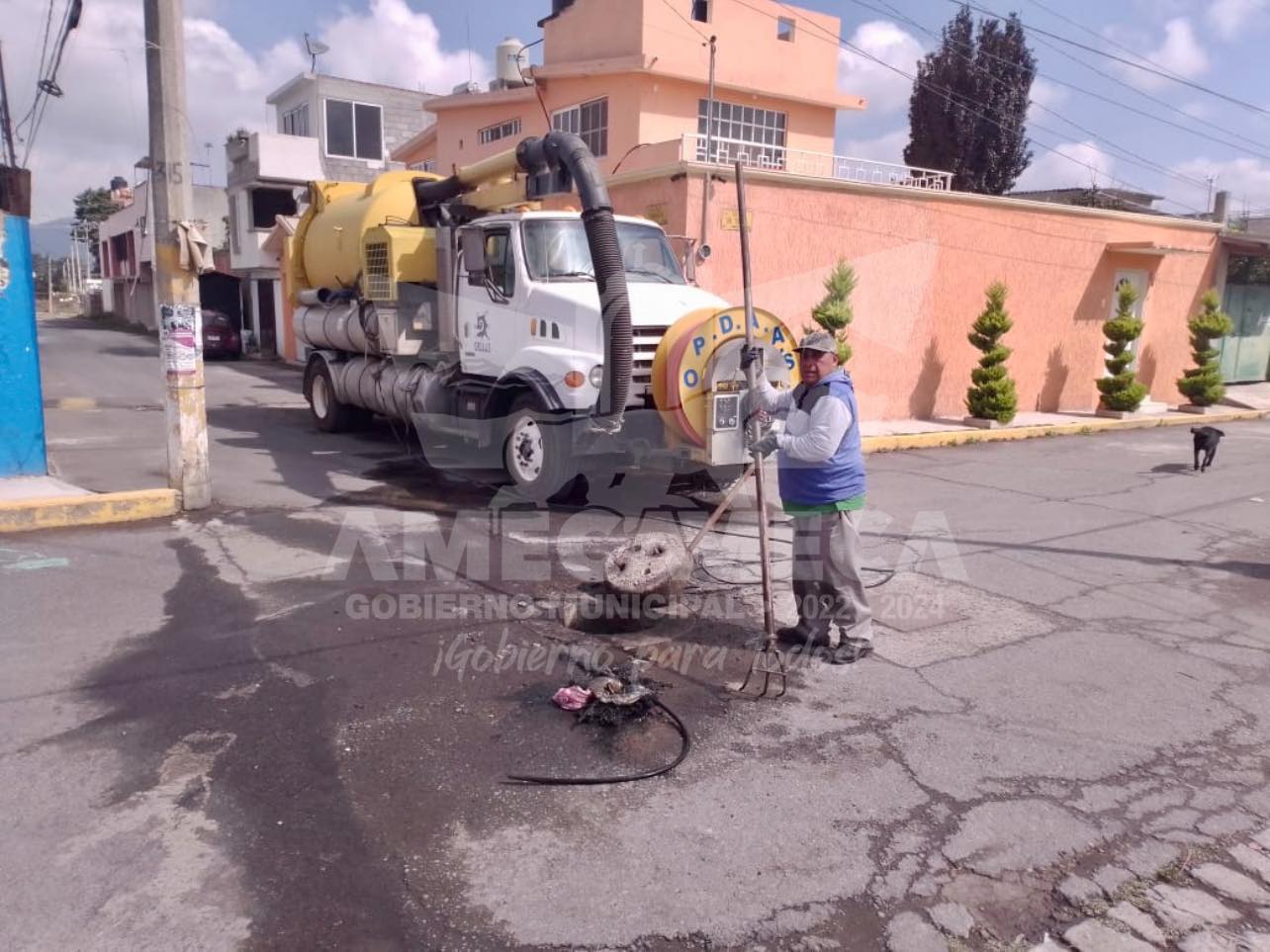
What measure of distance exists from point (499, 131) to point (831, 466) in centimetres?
2282

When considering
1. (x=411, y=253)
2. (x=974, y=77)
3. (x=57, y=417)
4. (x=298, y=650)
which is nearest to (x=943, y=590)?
(x=298, y=650)

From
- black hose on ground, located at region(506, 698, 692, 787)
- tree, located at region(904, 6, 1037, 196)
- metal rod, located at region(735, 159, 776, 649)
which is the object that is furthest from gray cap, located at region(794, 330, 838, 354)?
tree, located at region(904, 6, 1037, 196)

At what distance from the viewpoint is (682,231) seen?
1253 cm

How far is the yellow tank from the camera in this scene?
1116cm

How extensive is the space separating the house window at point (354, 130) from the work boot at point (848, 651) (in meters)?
31.0

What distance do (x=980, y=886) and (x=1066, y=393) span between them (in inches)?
645

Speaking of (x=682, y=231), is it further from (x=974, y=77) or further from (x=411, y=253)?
(x=974, y=77)

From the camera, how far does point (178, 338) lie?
778cm

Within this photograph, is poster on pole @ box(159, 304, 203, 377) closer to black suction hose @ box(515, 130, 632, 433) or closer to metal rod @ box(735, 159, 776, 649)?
black suction hose @ box(515, 130, 632, 433)

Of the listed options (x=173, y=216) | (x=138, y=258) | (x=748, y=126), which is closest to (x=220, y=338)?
(x=748, y=126)

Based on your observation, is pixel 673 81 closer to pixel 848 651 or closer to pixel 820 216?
pixel 820 216

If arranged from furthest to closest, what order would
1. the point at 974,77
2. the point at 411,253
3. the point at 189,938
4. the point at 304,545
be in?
the point at 974,77, the point at 411,253, the point at 304,545, the point at 189,938

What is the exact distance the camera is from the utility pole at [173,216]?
7.64 metres

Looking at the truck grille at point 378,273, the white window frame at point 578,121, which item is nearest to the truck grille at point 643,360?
the truck grille at point 378,273
